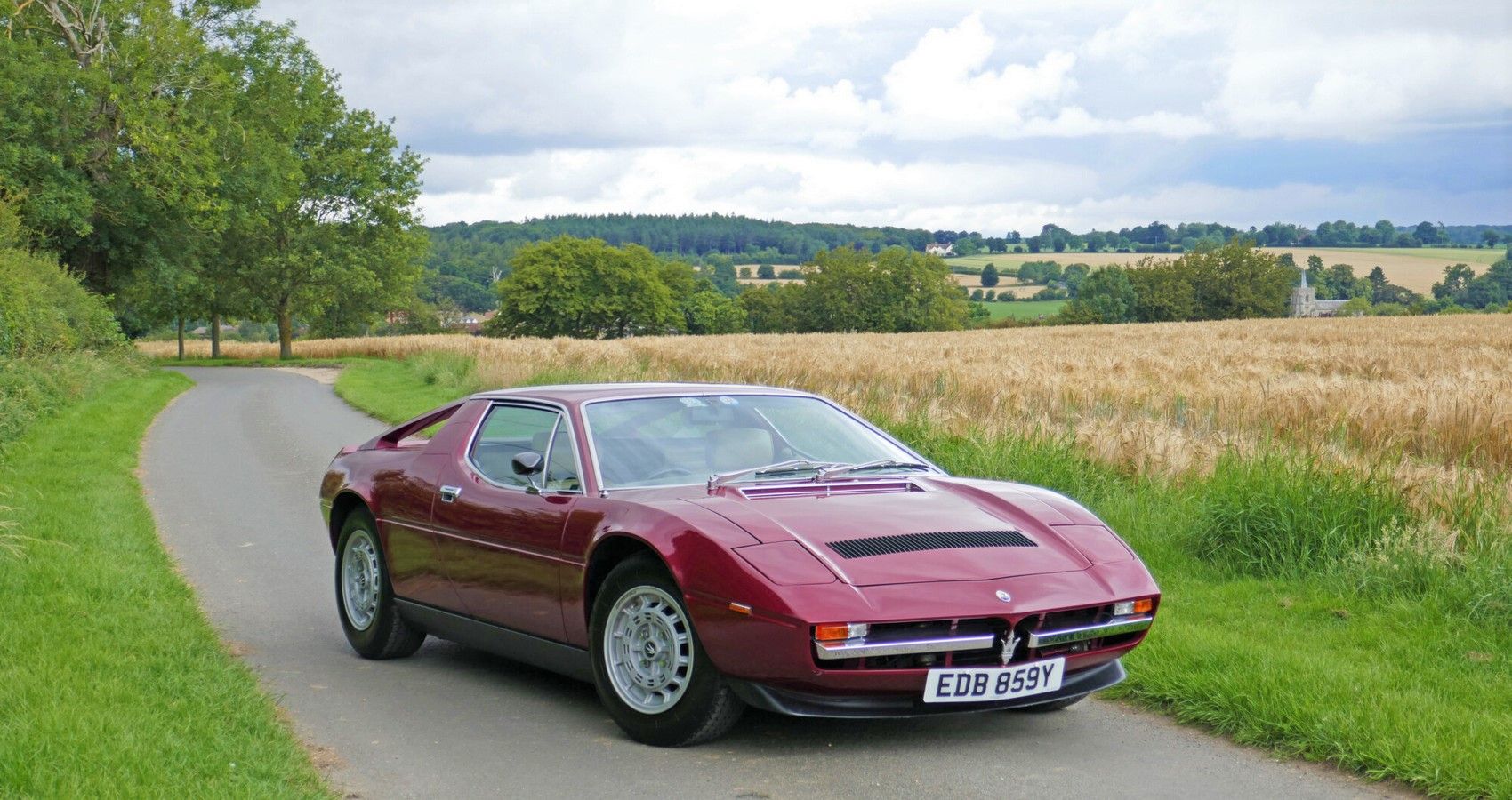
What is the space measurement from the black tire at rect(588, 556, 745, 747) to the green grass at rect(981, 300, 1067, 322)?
12280cm

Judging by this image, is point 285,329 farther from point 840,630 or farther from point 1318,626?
point 840,630

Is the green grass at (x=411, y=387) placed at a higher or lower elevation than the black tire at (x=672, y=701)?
lower

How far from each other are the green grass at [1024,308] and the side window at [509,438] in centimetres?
12153

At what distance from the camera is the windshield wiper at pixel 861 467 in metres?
6.29

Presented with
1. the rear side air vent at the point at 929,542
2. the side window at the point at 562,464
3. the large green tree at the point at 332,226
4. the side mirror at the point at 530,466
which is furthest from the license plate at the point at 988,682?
the large green tree at the point at 332,226

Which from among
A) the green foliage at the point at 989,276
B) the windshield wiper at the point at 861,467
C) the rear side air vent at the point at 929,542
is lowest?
the rear side air vent at the point at 929,542

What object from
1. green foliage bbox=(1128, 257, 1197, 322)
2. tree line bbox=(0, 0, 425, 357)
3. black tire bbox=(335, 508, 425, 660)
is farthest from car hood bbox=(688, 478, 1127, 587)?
green foliage bbox=(1128, 257, 1197, 322)

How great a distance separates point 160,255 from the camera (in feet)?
155

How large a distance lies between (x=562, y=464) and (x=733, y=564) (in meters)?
1.51

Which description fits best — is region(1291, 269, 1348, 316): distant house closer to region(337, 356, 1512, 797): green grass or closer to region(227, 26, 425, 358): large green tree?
region(227, 26, 425, 358): large green tree

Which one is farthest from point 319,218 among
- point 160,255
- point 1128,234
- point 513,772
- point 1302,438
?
point 1128,234

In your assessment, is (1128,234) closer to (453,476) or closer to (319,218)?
(319,218)

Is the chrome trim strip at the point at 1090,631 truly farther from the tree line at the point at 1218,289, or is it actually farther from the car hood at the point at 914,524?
the tree line at the point at 1218,289

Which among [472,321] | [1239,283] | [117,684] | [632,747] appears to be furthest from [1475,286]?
[117,684]
